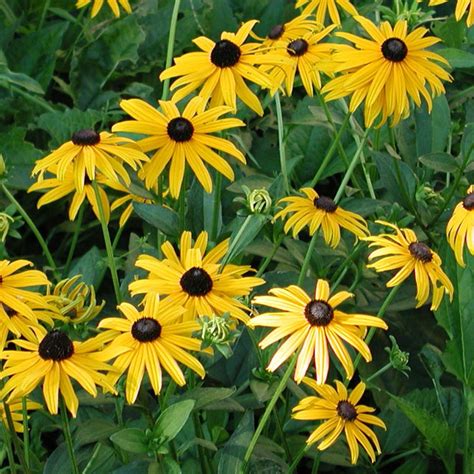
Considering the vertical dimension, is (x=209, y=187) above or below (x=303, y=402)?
above

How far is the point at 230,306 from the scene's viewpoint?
1.27 meters

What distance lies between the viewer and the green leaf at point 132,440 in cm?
123

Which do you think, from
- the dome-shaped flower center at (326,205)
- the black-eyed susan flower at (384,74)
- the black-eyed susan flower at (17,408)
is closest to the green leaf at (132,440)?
the black-eyed susan flower at (17,408)

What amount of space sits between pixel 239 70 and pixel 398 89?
25 cm

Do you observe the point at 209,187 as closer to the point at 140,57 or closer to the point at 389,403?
the point at 389,403

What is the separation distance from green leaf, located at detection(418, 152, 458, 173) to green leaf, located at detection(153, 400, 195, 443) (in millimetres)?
703

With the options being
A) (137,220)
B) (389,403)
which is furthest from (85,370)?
(137,220)

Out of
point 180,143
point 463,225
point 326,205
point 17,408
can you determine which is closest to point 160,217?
point 180,143

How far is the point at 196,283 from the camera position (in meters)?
1.29

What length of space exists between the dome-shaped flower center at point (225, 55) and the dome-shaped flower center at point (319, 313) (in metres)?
0.53

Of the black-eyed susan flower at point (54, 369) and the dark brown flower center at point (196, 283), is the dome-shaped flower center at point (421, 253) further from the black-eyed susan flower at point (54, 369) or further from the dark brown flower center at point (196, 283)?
the black-eyed susan flower at point (54, 369)

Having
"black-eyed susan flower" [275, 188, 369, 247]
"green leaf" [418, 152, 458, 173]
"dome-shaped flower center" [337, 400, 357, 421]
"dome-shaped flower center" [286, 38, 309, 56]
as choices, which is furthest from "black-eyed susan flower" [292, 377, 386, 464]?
"dome-shaped flower center" [286, 38, 309, 56]

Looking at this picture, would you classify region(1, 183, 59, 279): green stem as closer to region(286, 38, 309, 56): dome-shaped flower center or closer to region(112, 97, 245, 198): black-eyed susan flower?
region(112, 97, 245, 198): black-eyed susan flower

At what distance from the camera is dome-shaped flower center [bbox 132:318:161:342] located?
3.95ft
